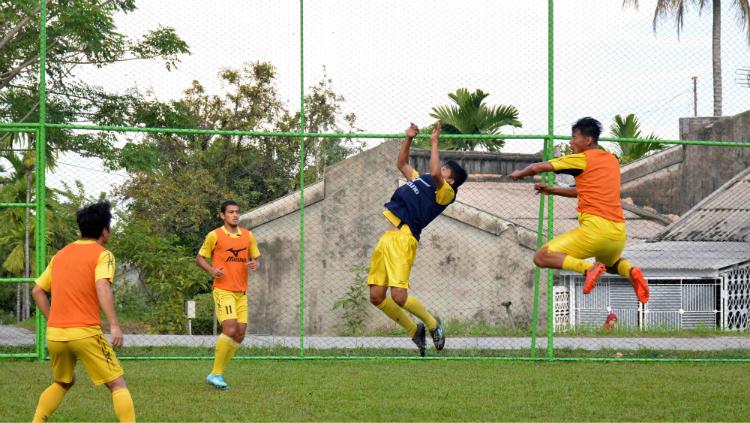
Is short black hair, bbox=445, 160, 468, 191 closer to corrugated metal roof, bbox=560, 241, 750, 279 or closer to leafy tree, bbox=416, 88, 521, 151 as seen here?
leafy tree, bbox=416, 88, 521, 151

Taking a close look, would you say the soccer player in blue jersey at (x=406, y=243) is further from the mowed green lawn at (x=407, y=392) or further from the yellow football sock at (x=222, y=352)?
the yellow football sock at (x=222, y=352)

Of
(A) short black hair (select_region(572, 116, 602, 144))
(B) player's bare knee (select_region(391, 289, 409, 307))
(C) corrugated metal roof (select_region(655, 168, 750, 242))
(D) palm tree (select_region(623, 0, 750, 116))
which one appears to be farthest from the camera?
(C) corrugated metal roof (select_region(655, 168, 750, 242))

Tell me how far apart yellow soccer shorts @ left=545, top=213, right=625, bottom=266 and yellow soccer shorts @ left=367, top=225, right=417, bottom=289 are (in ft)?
5.26

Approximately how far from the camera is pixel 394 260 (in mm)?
10156

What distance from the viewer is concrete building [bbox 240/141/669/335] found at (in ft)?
50.9

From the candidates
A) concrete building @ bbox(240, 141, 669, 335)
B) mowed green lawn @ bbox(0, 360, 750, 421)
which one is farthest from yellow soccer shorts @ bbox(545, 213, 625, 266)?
concrete building @ bbox(240, 141, 669, 335)

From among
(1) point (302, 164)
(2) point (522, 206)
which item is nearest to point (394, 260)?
(1) point (302, 164)

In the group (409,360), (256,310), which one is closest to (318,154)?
(256,310)

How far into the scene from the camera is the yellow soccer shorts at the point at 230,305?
10.2 metres

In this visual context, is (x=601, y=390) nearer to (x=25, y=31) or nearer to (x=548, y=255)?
(x=548, y=255)

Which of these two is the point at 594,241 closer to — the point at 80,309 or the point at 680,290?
the point at 80,309

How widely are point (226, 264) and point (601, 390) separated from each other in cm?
397

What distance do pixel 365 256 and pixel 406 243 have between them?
19.2ft

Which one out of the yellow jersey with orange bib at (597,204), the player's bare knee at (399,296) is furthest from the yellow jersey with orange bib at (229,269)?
the yellow jersey with orange bib at (597,204)
